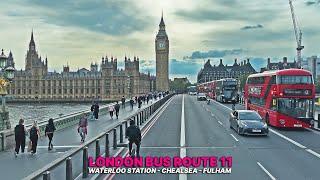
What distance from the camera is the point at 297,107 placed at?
2742 cm

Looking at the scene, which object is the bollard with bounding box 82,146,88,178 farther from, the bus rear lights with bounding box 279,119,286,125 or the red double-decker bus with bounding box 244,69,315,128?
the bus rear lights with bounding box 279,119,286,125

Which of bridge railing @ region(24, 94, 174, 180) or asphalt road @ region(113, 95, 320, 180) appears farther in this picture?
asphalt road @ region(113, 95, 320, 180)

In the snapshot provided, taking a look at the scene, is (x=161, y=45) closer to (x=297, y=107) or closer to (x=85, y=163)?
(x=297, y=107)

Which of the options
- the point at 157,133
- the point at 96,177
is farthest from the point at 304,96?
the point at 96,177

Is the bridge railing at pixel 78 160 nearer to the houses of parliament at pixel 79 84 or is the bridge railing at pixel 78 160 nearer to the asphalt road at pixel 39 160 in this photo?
the asphalt road at pixel 39 160

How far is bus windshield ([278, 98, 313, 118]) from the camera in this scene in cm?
2730

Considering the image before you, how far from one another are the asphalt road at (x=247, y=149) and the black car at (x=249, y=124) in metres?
0.39

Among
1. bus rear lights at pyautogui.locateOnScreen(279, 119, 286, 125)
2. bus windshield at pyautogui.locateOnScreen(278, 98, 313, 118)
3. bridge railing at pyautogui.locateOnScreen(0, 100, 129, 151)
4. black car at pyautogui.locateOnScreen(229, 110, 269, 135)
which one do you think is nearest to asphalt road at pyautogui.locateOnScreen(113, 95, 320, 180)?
black car at pyautogui.locateOnScreen(229, 110, 269, 135)

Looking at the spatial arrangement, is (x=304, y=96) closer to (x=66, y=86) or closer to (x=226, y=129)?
(x=226, y=129)

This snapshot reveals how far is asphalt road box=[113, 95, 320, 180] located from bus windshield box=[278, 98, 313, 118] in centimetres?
121

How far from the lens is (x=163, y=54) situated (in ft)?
607

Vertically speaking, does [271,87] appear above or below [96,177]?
above

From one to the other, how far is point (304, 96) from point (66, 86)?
177946mm

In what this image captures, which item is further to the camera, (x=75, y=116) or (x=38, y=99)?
(x=38, y=99)
